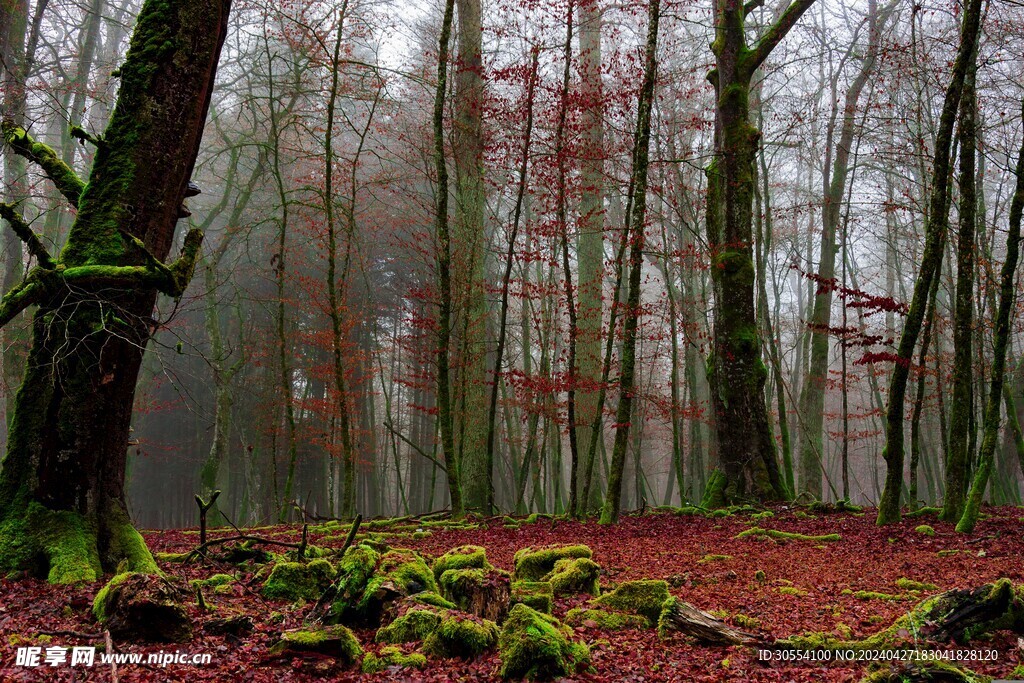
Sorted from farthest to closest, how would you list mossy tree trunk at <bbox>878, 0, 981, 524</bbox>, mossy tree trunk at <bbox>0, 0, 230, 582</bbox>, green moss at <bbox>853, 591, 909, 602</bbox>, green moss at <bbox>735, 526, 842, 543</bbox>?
green moss at <bbox>735, 526, 842, 543</bbox> → mossy tree trunk at <bbox>878, 0, 981, 524</bbox> → green moss at <bbox>853, 591, 909, 602</bbox> → mossy tree trunk at <bbox>0, 0, 230, 582</bbox>

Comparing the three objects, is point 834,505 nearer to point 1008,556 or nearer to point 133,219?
point 1008,556

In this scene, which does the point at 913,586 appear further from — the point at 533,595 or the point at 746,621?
the point at 533,595

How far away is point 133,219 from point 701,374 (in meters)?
23.4

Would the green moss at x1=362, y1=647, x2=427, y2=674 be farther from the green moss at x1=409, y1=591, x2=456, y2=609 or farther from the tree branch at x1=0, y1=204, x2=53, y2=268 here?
the tree branch at x1=0, y1=204, x2=53, y2=268

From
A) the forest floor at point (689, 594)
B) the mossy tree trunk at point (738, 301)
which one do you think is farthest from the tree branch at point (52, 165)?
the mossy tree trunk at point (738, 301)

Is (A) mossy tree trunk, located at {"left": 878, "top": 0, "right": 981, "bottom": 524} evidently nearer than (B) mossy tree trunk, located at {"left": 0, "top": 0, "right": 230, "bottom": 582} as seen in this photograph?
No

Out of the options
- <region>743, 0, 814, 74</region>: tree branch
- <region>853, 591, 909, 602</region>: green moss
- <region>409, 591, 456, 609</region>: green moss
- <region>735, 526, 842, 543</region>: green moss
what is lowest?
<region>735, 526, 842, 543</region>: green moss

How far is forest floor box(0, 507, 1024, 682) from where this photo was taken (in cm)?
325

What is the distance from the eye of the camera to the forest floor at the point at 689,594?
→ 3.25 meters

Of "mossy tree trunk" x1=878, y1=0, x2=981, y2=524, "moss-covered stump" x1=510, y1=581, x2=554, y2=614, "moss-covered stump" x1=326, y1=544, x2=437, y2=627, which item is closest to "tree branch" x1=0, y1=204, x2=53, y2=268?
"moss-covered stump" x1=326, y1=544, x2=437, y2=627

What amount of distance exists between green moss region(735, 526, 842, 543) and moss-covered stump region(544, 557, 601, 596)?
371 cm

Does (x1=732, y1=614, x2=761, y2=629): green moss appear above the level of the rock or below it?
below

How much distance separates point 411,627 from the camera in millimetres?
3814

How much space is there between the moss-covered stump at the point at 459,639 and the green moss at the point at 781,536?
5505 millimetres
